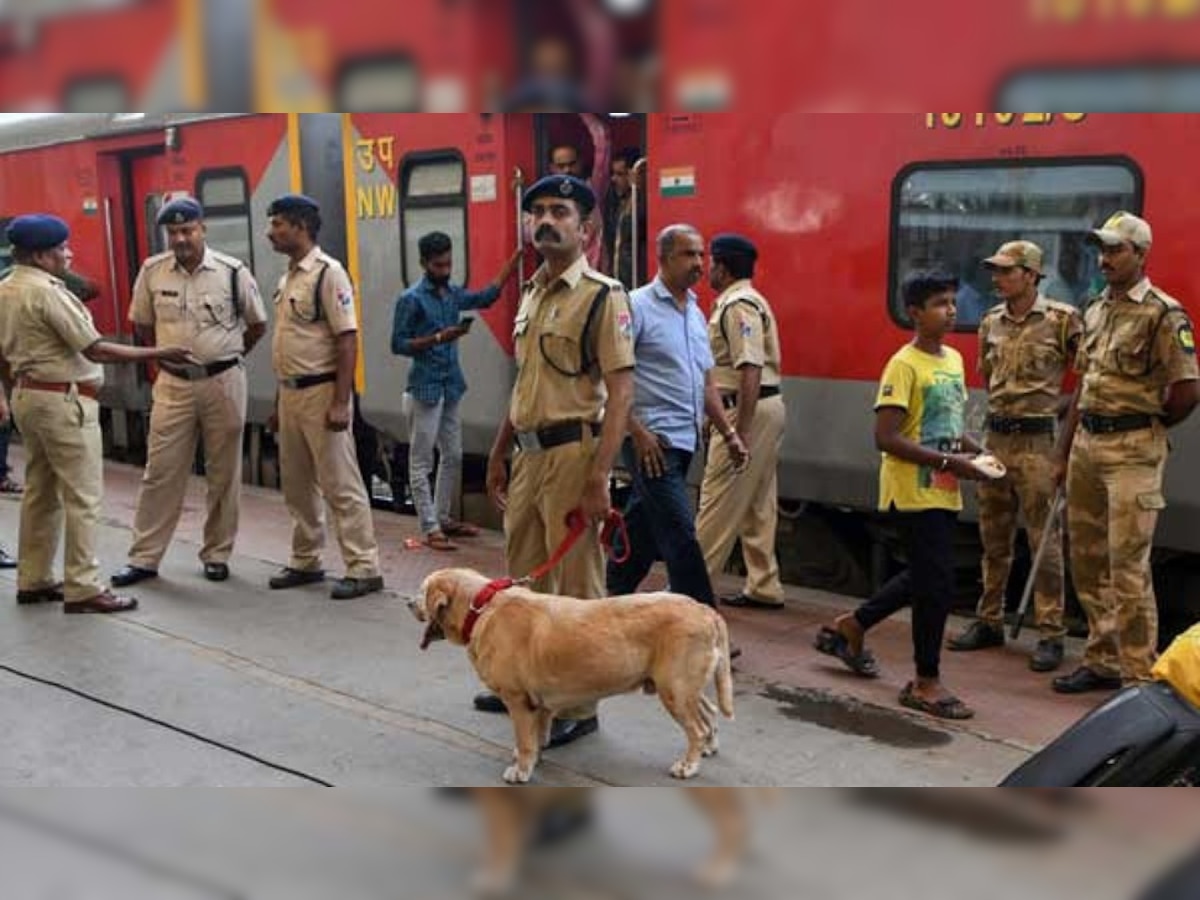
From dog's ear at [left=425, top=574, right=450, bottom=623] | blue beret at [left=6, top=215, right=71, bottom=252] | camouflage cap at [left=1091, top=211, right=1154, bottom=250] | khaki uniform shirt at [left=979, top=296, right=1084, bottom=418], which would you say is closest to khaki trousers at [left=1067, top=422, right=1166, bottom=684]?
khaki uniform shirt at [left=979, top=296, right=1084, bottom=418]

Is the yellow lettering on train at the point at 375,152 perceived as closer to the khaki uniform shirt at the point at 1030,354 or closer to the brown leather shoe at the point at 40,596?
the brown leather shoe at the point at 40,596

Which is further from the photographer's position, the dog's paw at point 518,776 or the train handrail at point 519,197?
the train handrail at point 519,197

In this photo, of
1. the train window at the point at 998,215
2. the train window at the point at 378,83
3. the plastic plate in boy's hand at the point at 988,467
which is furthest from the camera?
the train window at the point at 998,215

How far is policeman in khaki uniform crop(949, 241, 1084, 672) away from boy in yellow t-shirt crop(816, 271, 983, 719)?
2.06 ft

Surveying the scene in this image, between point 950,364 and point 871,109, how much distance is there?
292 centimetres

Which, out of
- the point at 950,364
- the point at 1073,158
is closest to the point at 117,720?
the point at 950,364

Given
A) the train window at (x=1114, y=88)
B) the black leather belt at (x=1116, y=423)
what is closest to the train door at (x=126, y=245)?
the black leather belt at (x=1116, y=423)

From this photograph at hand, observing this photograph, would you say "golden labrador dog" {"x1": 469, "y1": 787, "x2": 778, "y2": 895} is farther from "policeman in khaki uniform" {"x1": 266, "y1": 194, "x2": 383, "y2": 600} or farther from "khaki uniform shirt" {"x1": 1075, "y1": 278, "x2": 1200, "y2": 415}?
"policeman in khaki uniform" {"x1": 266, "y1": 194, "x2": 383, "y2": 600}

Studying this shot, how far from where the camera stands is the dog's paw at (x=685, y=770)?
134 inches

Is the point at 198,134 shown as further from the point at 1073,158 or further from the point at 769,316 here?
the point at 1073,158

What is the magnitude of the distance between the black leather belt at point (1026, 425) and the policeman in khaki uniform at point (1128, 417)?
0.35 m

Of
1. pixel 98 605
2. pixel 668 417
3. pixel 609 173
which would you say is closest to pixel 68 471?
pixel 98 605

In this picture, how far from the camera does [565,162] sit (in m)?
6.41

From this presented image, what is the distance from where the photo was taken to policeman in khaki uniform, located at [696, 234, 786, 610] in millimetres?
4891
